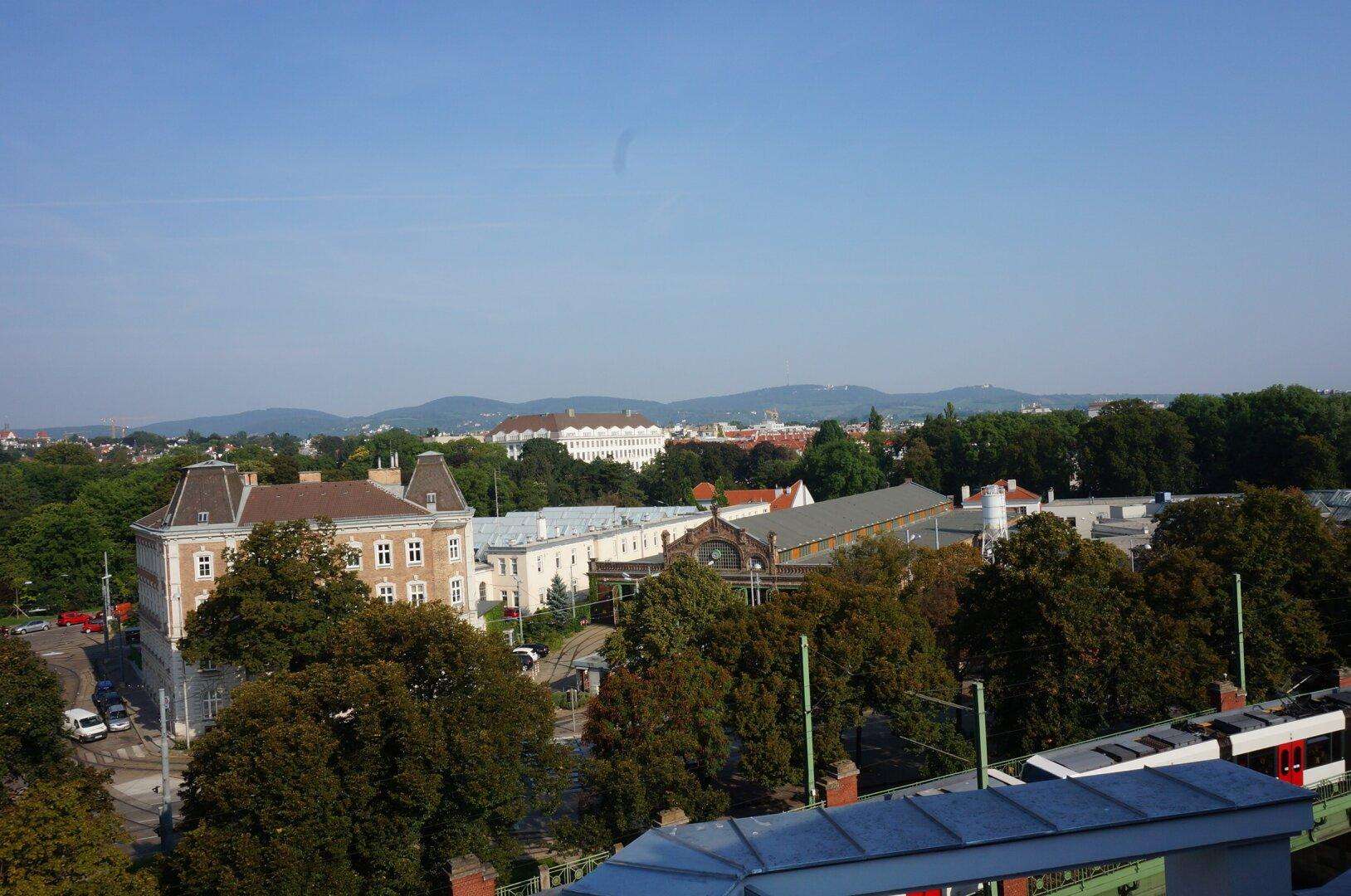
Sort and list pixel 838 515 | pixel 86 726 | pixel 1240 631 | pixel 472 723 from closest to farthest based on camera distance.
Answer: pixel 472 723
pixel 1240 631
pixel 86 726
pixel 838 515

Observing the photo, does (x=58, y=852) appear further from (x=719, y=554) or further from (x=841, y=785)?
(x=719, y=554)

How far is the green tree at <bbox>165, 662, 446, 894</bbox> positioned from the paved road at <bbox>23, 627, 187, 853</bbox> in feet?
15.9

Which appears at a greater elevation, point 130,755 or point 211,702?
point 211,702

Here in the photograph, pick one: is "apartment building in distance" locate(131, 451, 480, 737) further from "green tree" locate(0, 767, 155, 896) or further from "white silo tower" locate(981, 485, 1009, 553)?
"white silo tower" locate(981, 485, 1009, 553)

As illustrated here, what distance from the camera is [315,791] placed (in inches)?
697

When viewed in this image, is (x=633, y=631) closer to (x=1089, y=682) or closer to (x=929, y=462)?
(x=1089, y=682)

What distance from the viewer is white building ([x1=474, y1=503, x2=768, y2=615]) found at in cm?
5912

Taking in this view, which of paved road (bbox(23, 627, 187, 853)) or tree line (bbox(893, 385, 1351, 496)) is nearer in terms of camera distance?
paved road (bbox(23, 627, 187, 853))

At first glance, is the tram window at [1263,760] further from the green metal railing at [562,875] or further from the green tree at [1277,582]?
the green metal railing at [562,875]

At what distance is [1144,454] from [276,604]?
78.4 m

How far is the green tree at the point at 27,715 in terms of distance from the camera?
2170 centimetres

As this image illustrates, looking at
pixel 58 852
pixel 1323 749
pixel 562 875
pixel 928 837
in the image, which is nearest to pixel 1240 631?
pixel 1323 749

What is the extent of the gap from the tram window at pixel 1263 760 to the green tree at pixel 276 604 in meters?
25.1

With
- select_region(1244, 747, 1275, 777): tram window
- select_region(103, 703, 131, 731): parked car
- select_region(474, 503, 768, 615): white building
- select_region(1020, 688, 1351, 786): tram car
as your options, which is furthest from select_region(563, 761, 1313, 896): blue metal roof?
select_region(474, 503, 768, 615): white building
